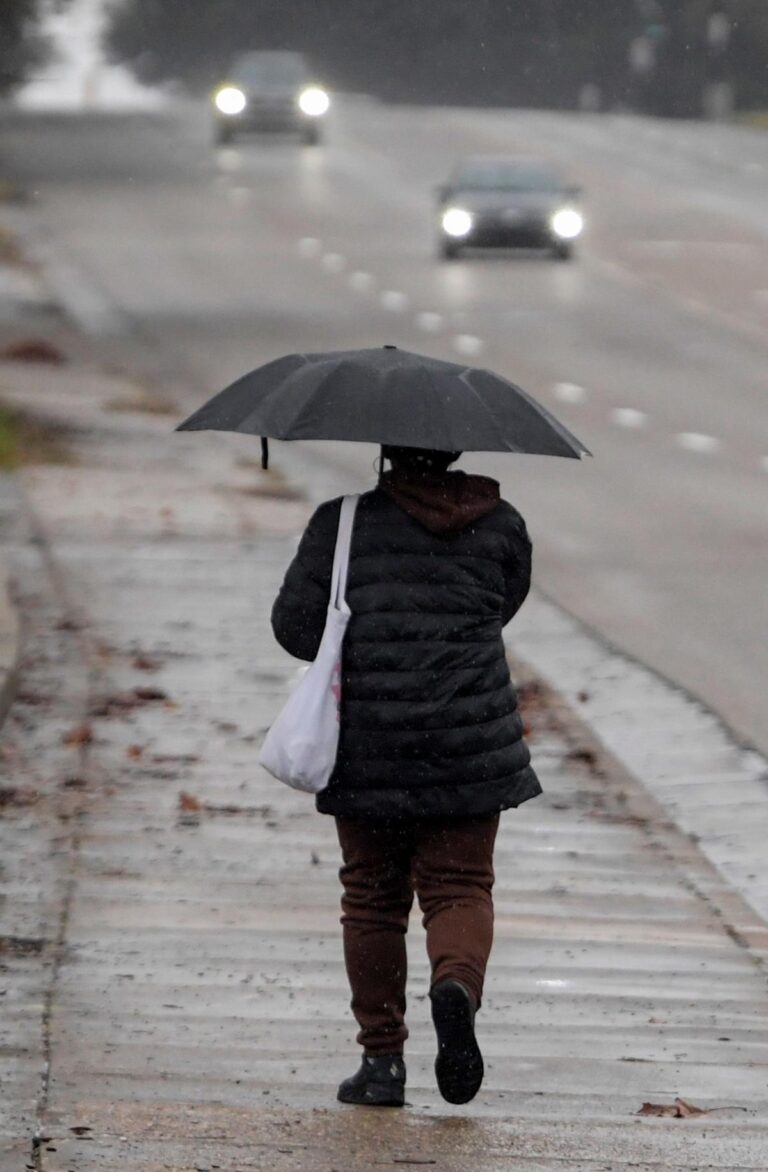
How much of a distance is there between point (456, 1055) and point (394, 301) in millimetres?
27561

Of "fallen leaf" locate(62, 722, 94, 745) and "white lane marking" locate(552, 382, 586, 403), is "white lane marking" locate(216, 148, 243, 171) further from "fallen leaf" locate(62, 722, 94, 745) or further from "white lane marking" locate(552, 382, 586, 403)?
"fallen leaf" locate(62, 722, 94, 745)

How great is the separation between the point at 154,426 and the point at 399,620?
14883mm

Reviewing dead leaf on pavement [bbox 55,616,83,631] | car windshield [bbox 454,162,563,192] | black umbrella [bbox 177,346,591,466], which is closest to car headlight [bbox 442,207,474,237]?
car windshield [bbox 454,162,563,192]

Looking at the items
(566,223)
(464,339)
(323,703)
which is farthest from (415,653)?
(566,223)

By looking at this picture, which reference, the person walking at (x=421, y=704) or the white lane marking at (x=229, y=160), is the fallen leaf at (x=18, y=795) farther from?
the white lane marking at (x=229, y=160)

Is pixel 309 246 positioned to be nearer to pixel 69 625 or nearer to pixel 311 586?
pixel 69 625

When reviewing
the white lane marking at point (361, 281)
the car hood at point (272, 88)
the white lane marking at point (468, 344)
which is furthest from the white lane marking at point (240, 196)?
the white lane marking at point (468, 344)

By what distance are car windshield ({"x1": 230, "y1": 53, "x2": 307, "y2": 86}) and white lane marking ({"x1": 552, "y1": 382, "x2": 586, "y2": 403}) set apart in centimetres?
3228

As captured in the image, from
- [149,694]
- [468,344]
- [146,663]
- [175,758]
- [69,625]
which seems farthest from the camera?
[468,344]

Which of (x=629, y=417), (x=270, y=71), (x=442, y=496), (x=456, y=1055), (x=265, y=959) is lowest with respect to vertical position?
(x=270, y=71)

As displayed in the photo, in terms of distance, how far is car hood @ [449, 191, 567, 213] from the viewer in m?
37.0

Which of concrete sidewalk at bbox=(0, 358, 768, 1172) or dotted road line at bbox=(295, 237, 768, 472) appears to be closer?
concrete sidewalk at bbox=(0, 358, 768, 1172)

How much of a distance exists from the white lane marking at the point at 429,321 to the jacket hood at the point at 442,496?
77.7ft

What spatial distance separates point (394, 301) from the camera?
105 feet
